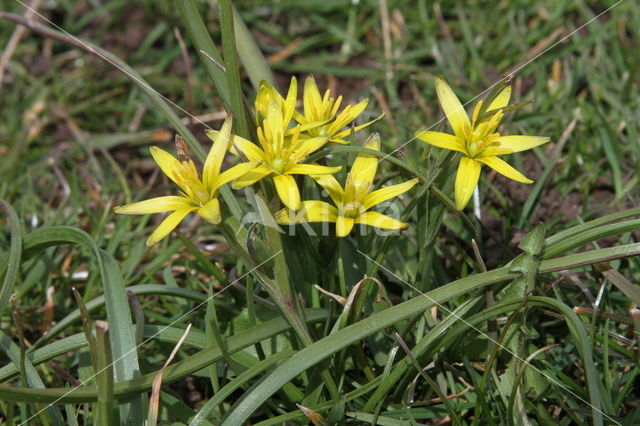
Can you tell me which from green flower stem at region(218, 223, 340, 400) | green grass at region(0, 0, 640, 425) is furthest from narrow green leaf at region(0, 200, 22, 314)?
green flower stem at region(218, 223, 340, 400)

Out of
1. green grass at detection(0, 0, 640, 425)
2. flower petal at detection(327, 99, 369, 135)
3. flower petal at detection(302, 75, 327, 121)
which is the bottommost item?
green grass at detection(0, 0, 640, 425)

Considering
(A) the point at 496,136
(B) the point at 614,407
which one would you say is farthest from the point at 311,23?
(B) the point at 614,407

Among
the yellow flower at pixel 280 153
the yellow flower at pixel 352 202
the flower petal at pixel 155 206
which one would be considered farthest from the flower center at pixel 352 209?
the flower petal at pixel 155 206

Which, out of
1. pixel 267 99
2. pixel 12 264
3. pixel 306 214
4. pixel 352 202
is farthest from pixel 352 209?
pixel 12 264

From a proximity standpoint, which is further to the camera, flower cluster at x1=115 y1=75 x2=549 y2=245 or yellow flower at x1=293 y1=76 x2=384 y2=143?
yellow flower at x1=293 y1=76 x2=384 y2=143

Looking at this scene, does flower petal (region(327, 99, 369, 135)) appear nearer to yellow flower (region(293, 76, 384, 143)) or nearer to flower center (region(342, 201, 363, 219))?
yellow flower (region(293, 76, 384, 143))

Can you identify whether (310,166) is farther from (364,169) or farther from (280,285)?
(280,285)
